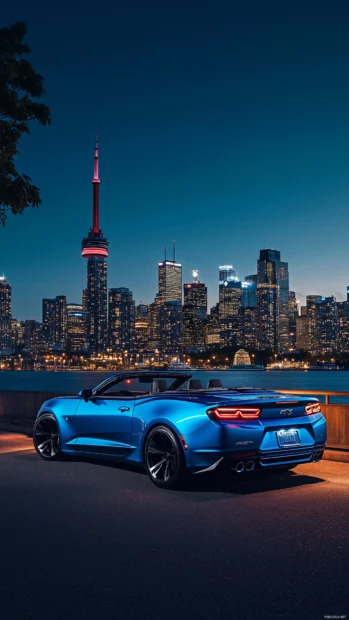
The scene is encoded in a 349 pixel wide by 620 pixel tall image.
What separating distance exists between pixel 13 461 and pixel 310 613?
7.48 meters

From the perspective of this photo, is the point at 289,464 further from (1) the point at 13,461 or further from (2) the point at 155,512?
(1) the point at 13,461

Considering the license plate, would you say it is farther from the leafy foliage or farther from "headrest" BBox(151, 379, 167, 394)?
the leafy foliage

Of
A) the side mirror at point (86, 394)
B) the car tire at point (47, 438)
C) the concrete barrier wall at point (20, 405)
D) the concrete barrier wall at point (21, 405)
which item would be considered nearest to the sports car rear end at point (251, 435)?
the side mirror at point (86, 394)

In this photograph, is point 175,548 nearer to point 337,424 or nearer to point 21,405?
point 337,424

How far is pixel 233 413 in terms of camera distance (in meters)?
7.93

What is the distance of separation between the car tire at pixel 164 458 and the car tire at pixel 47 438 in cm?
245

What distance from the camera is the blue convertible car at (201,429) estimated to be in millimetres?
7824

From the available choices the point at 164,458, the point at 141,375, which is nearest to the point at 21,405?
the point at 141,375

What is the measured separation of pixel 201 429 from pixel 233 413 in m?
0.40

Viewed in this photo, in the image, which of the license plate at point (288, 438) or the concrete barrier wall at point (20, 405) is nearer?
the license plate at point (288, 438)

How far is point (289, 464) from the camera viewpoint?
820 cm

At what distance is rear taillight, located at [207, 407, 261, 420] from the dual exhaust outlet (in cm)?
50

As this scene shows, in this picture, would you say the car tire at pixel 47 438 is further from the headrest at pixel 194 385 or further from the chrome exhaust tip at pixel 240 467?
the chrome exhaust tip at pixel 240 467

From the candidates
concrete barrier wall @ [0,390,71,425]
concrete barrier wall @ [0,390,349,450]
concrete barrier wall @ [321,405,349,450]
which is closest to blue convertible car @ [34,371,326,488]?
concrete barrier wall @ [321,405,349,450]
